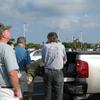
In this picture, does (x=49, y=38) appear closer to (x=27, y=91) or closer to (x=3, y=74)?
(x=27, y=91)

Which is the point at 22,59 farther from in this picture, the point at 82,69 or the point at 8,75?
the point at 8,75

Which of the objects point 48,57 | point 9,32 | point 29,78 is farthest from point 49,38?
point 9,32

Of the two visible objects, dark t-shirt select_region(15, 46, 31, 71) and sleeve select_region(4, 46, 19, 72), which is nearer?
sleeve select_region(4, 46, 19, 72)

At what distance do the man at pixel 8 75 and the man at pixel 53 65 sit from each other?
11.9ft

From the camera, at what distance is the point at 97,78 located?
9.58m

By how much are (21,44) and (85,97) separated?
6.12 ft

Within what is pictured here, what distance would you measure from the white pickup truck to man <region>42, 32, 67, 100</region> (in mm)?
398

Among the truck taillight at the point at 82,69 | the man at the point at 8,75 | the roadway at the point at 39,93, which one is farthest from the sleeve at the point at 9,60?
the roadway at the point at 39,93

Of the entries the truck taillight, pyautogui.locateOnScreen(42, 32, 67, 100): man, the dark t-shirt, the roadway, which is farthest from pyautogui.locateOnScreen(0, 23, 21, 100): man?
the roadway

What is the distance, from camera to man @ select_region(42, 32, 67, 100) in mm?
9234

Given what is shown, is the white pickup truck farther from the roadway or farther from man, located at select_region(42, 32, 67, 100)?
the roadway

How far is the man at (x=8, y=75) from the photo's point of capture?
5555mm

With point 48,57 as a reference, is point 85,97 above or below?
below

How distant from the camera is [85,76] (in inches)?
376
